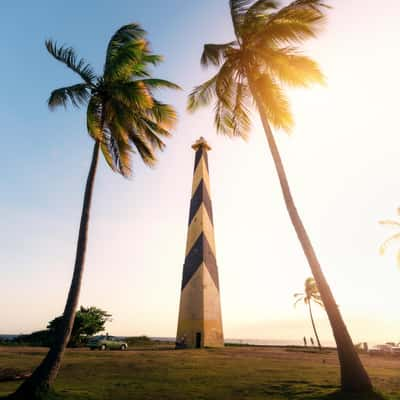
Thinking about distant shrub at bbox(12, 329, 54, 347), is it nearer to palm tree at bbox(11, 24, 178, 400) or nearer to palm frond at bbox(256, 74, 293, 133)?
palm tree at bbox(11, 24, 178, 400)

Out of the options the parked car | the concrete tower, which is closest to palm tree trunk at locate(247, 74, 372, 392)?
the concrete tower

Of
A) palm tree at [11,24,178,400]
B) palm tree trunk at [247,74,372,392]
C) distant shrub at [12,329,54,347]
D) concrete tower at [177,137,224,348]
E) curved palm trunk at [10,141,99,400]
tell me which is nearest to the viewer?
curved palm trunk at [10,141,99,400]

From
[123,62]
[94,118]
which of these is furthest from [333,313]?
[123,62]

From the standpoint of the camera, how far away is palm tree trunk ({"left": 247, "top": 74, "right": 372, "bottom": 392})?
822 cm

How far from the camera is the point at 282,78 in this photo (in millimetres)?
13180

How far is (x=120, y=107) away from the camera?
38.0 feet

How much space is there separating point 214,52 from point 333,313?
1142cm

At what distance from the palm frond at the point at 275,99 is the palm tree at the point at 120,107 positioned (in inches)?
153

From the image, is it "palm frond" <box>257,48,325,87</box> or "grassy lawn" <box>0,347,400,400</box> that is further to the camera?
"palm frond" <box>257,48,325,87</box>

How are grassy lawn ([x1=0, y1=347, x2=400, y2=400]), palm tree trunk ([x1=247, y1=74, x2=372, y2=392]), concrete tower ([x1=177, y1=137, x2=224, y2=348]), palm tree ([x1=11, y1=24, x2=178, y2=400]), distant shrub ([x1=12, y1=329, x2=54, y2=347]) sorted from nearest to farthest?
grassy lawn ([x1=0, y1=347, x2=400, y2=400]) < palm tree trunk ([x1=247, y1=74, x2=372, y2=392]) < palm tree ([x1=11, y1=24, x2=178, y2=400]) < concrete tower ([x1=177, y1=137, x2=224, y2=348]) < distant shrub ([x1=12, y1=329, x2=54, y2=347])

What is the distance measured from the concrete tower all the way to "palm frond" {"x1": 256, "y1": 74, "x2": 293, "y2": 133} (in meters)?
→ 12.6

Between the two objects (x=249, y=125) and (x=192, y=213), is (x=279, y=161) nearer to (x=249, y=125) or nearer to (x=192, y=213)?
(x=249, y=125)

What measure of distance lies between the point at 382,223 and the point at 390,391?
26489 millimetres

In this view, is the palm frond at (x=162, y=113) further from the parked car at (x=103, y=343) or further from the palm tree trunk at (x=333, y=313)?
the parked car at (x=103, y=343)
